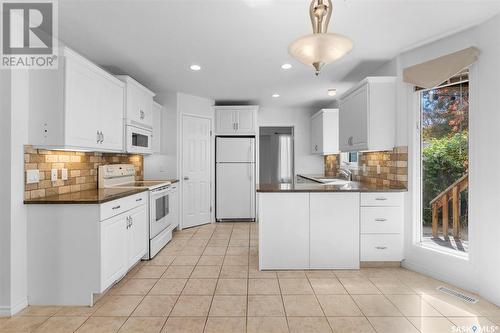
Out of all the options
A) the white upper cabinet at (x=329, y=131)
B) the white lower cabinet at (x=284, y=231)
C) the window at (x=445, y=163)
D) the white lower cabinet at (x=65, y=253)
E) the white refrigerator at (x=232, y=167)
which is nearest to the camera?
the white lower cabinet at (x=65, y=253)

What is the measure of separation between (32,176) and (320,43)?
2418 mm

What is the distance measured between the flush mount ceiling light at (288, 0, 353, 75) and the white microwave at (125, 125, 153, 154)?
243 centimetres

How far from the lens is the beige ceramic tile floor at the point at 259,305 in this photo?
1918 mm

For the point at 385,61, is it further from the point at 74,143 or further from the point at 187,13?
the point at 74,143

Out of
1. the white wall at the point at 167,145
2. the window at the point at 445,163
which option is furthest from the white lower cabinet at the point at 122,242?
the window at the point at 445,163

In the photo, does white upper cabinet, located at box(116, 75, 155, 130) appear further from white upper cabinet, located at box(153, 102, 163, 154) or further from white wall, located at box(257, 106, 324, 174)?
white wall, located at box(257, 106, 324, 174)

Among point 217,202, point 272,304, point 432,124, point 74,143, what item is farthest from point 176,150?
point 432,124

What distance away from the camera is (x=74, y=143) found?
234 cm

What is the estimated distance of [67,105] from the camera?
2260mm

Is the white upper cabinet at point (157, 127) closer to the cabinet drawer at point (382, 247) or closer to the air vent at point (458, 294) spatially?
the cabinet drawer at point (382, 247)

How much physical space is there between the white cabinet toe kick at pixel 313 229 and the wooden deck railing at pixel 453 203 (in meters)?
0.66

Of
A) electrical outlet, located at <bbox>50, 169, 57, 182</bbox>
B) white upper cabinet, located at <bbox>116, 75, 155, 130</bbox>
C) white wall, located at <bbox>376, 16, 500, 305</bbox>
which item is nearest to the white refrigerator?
white upper cabinet, located at <bbox>116, 75, 155, 130</bbox>

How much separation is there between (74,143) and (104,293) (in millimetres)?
1349

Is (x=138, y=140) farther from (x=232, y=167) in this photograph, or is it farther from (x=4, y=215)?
(x=232, y=167)
